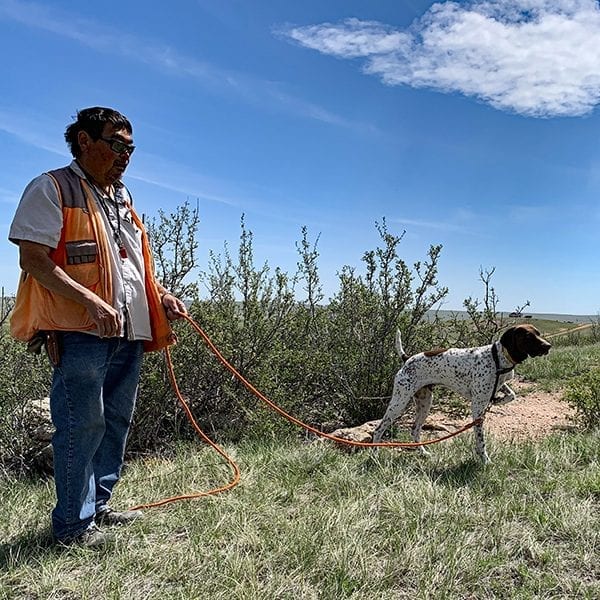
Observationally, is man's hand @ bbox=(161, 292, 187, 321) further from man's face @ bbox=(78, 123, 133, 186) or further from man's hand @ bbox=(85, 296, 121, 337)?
man's face @ bbox=(78, 123, 133, 186)

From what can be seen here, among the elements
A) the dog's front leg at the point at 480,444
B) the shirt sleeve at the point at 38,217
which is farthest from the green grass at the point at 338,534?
the shirt sleeve at the point at 38,217

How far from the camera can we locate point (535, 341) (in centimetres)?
402

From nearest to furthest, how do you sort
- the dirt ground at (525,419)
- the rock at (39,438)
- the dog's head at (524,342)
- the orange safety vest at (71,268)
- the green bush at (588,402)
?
1. the orange safety vest at (71,268)
2. the dog's head at (524,342)
3. the rock at (39,438)
4. the green bush at (588,402)
5. the dirt ground at (525,419)

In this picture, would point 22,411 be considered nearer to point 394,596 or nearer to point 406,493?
point 406,493

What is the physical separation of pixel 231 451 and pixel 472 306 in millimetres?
3501

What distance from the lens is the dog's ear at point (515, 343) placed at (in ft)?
13.3

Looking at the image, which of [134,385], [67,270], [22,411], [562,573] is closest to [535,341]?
[562,573]

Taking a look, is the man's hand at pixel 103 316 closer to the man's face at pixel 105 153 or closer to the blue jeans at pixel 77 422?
the blue jeans at pixel 77 422

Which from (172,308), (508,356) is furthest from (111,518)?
(508,356)

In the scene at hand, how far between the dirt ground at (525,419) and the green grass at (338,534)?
120 centimetres

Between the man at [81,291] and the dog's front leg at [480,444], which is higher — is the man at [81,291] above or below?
above

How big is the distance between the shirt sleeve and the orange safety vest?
0.06 meters

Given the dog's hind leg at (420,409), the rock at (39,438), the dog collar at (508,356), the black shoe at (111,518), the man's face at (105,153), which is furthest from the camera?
the dog's hind leg at (420,409)

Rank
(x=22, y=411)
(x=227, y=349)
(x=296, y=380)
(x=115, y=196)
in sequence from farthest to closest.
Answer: (x=296, y=380) → (x=227, y=349) → (x=22, y=411) → (x=115, y=196)
